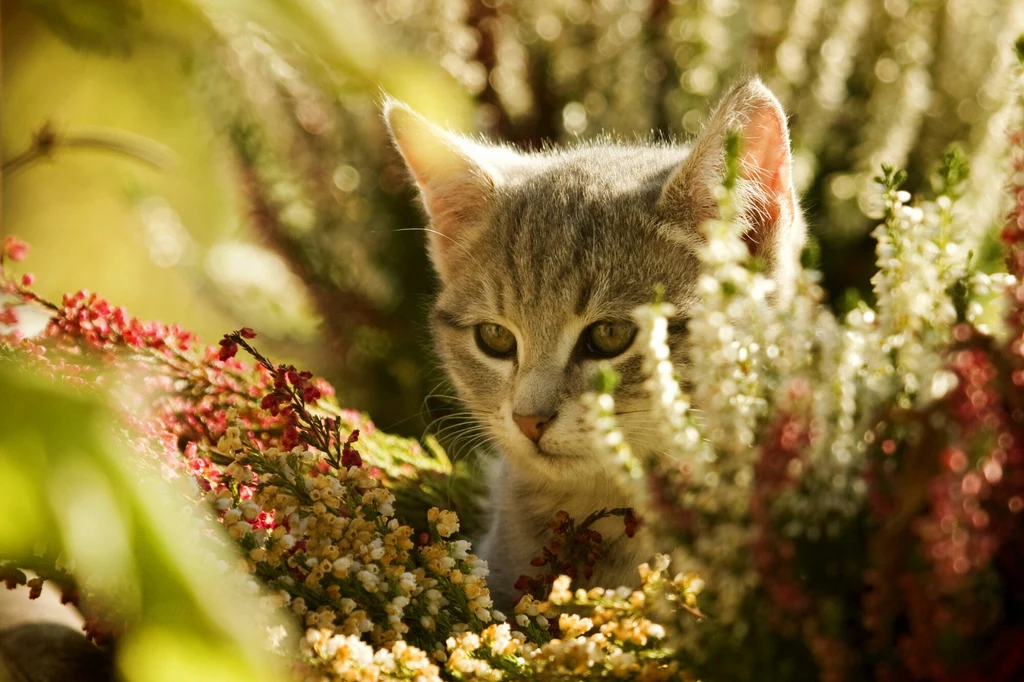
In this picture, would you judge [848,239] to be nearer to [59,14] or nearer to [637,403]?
[637,403]

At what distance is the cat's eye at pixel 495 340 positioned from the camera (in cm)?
101

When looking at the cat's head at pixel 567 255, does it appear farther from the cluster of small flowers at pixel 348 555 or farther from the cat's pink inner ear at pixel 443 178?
the cluster of small flowers at pixel 348 555

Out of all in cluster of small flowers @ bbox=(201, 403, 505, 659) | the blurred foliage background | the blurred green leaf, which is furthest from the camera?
the blurred foliage background

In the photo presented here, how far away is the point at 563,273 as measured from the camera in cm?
92

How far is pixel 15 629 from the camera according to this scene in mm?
757

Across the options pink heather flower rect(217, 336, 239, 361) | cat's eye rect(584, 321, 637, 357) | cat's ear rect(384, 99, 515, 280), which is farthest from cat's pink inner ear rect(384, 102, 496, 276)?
pink heather flower rect(217, 336, 239, 361)

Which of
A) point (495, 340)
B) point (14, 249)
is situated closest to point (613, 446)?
point (495, 340)

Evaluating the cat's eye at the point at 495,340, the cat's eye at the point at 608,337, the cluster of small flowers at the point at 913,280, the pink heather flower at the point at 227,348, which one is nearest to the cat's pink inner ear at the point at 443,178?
the cat's eye at the point at 495,340

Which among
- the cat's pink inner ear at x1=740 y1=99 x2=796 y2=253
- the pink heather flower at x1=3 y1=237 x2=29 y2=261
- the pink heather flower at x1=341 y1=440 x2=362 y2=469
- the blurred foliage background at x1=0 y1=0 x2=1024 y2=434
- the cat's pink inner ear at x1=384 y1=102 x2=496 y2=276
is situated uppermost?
the blurred foliage background at x1=0 y1=0 x2=1024 y2=434

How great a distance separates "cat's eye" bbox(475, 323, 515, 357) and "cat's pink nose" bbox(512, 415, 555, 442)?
136 mm

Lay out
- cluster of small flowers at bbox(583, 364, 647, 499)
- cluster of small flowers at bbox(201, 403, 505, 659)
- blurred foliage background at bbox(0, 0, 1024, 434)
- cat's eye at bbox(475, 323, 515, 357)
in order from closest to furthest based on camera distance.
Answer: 1. cluster of small flowers at bbox(583, 364, 647, 499)
2. cluster of small flowers at bbox(201, 403, 505, 659)
3. cat's eye at bbox(475, 323, 515, 357)
4. blurred foliage background at bbox(0, 0, 1024, 434)

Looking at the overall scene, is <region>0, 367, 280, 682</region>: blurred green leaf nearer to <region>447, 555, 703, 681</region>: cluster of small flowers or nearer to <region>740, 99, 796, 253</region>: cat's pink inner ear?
<region>447, 555, 703, 681</region>: cluster of small flowers

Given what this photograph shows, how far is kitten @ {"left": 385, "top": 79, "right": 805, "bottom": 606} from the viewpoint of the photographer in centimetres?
85

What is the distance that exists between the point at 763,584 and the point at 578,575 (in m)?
0.40
